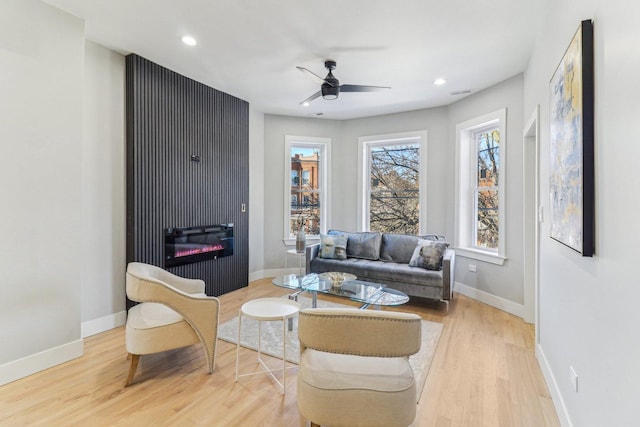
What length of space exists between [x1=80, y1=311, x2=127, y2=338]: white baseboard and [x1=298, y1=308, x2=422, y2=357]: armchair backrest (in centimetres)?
273

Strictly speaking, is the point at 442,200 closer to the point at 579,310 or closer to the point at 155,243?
the point at 579,310

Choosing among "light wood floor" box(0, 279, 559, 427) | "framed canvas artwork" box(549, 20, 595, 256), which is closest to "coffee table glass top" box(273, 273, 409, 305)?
"light wood floor" box(0, 279, 559, 427)

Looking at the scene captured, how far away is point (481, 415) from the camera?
1.90 meters

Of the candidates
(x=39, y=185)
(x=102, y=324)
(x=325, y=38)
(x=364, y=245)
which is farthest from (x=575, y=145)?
(x=102, y=324)

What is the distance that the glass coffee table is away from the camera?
8.90 ft

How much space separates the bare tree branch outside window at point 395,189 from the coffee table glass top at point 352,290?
91.5 inches

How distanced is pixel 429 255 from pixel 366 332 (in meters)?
2.79

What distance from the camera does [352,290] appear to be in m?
2.99

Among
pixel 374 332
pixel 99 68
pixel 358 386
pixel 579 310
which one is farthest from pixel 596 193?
pixel 99 68

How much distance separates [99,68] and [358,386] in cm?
371

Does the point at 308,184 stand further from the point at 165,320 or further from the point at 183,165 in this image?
the point at 165,320

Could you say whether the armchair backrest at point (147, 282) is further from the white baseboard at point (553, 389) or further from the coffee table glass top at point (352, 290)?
the white baseboard at point (553, 389)

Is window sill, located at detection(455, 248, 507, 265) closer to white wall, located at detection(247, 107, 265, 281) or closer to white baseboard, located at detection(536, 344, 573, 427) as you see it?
white baseboard, located at detection(536, 344, 573, 427)

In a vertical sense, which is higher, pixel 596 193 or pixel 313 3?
pixel 313 3
